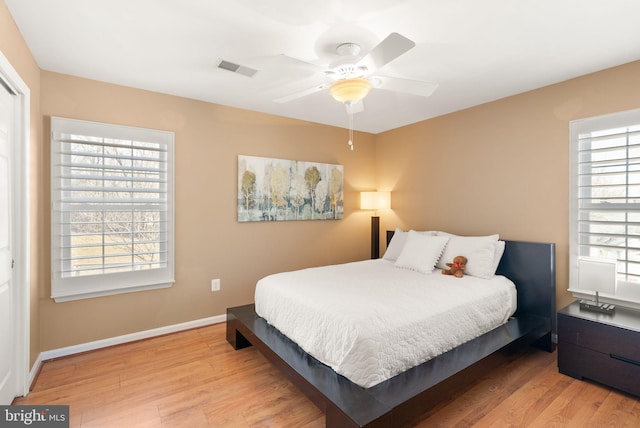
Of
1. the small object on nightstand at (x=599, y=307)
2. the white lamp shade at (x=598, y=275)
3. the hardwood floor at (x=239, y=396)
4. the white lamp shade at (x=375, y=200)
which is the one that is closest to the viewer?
the hardwood floor at (x=239, y=396)

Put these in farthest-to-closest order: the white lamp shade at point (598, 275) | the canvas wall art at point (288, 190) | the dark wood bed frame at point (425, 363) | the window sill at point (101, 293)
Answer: the canvas wall art at point (288, 190) < the window sill at point (101, 293) < the white lamp shade at point (598, 275) < the dark wood bed frame at point (425, 363)

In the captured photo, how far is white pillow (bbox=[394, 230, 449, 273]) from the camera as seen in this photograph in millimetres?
3197

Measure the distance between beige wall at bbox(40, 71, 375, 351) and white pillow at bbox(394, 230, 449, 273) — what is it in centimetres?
126

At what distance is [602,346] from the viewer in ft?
7.47

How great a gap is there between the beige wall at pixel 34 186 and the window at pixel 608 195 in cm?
435

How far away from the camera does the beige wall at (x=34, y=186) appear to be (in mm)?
2182

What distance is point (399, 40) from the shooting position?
5.56ft

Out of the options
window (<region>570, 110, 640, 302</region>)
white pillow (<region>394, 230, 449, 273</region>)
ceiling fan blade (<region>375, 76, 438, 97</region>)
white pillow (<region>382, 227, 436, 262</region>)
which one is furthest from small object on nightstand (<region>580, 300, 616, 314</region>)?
ceiling fan blade (<region>375, 76, 438, 97</region>)

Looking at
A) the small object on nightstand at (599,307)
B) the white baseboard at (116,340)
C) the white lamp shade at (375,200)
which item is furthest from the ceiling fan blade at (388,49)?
the white baseboard at (116,340)

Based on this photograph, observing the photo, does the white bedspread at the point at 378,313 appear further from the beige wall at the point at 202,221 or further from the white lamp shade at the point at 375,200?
the white lamp shade at the point at 375,200

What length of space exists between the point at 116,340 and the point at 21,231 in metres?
1.36

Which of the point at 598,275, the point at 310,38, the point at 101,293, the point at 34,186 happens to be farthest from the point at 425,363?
the point at 34,186

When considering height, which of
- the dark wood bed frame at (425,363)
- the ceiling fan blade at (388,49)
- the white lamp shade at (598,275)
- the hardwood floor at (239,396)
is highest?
the ceiling fan blade at (388,49)

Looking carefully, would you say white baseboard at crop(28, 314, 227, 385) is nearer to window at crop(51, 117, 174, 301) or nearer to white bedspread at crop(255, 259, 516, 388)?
window at crop(51, 117, 174, 301)
